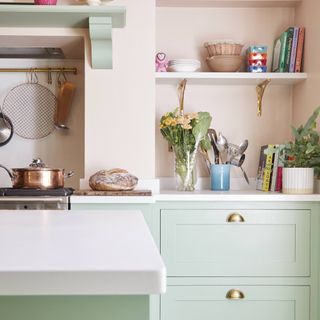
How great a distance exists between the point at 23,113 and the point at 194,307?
144 centimetres

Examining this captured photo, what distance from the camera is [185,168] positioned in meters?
3.02

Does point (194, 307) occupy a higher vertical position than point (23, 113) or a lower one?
lower

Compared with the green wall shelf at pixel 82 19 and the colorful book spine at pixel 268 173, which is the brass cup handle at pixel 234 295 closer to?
the colorful book spine at pixel 268 173

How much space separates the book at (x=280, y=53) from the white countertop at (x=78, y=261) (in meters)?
2.17

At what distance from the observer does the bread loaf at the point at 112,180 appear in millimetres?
2689

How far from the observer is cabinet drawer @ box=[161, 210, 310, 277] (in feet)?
8.95

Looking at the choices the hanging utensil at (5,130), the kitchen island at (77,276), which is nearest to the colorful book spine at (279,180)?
the hanging utensil at (5,130)

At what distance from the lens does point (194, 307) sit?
272cm

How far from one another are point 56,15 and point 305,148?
1344 millimetres

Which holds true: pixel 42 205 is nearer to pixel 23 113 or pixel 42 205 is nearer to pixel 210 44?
pixel 23 113

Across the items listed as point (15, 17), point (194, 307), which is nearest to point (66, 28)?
point (15, 17)

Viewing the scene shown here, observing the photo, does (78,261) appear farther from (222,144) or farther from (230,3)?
(230,3)

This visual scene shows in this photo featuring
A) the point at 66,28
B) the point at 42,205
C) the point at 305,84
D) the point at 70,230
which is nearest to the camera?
the point at 70,230

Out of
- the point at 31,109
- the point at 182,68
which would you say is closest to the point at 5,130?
the point at 31,109
